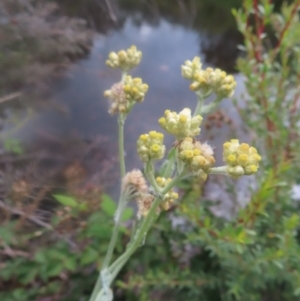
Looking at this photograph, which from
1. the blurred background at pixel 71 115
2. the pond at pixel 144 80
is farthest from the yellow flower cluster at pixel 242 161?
the pond at pixel 144 80

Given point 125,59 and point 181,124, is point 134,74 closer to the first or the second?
point 125,59

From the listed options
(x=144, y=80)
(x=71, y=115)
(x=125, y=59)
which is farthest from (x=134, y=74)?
(x=125, y=59)

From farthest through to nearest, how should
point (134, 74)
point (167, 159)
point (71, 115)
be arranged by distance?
point (134, 74) < point (71, 115) < point (167, 159)

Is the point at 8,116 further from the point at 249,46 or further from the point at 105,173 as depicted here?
the point at 249,46

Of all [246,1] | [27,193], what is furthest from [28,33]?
[246,1]

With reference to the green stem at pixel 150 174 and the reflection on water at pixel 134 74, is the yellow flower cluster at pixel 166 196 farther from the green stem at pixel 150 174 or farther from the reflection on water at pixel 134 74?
the reflection on water at pixel 134 74

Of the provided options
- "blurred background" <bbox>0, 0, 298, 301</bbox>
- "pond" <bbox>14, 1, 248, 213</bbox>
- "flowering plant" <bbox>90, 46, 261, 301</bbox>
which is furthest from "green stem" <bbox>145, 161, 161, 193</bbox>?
"pond" <bbox>14, 1, 248, 213</bbox>
